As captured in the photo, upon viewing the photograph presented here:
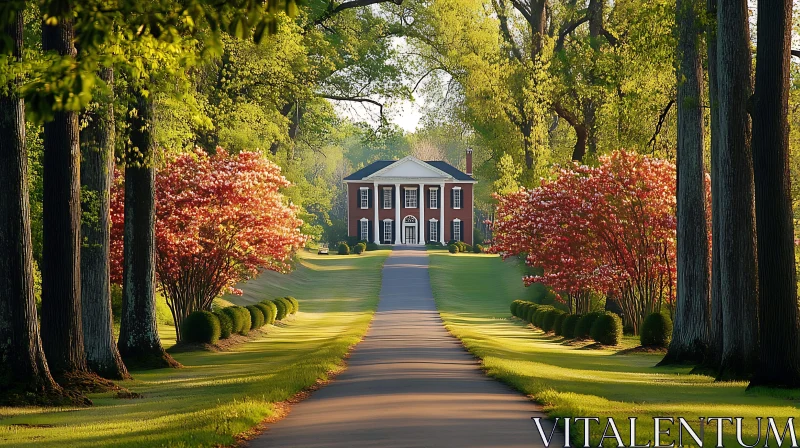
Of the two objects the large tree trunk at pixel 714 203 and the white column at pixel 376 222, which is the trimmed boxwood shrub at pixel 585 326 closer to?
the large tree trunk at pixel 714 203

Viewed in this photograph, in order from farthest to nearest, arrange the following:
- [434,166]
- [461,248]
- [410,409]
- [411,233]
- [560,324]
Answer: [411,233] < [434,166] < [461,248] < [560,324] < [410,409]

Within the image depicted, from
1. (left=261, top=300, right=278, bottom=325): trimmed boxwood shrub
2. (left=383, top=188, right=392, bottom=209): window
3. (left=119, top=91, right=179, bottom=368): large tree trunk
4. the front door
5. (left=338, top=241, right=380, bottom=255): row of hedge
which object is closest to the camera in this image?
(left=119, top=91, right=179, bottom=368): large tree trunk

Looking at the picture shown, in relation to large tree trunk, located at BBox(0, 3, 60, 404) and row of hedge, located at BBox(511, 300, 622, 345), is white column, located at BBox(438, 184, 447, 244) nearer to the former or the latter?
row of hedge, located at BBox(511, 300, 622, 345)

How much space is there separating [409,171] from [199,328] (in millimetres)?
72855

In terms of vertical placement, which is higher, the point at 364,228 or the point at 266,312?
the point at 364,228

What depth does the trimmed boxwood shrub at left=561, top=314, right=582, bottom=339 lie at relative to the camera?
36.6 m

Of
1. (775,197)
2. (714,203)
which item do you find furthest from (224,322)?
(775,197)

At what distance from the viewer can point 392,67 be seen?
163 ft

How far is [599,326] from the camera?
33.1 m

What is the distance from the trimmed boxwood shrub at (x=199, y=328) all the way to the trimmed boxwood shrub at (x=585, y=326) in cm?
1180

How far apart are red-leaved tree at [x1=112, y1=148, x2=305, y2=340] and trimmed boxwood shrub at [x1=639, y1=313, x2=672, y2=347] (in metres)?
11.7

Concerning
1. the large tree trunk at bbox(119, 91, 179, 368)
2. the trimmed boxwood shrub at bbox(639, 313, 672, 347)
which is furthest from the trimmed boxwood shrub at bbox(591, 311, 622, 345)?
the large tree trunk at bbox(119, 91, 179, 368)

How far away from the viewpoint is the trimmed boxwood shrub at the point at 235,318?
34.8m

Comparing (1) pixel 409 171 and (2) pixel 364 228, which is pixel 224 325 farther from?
(2) pixel 364 228
